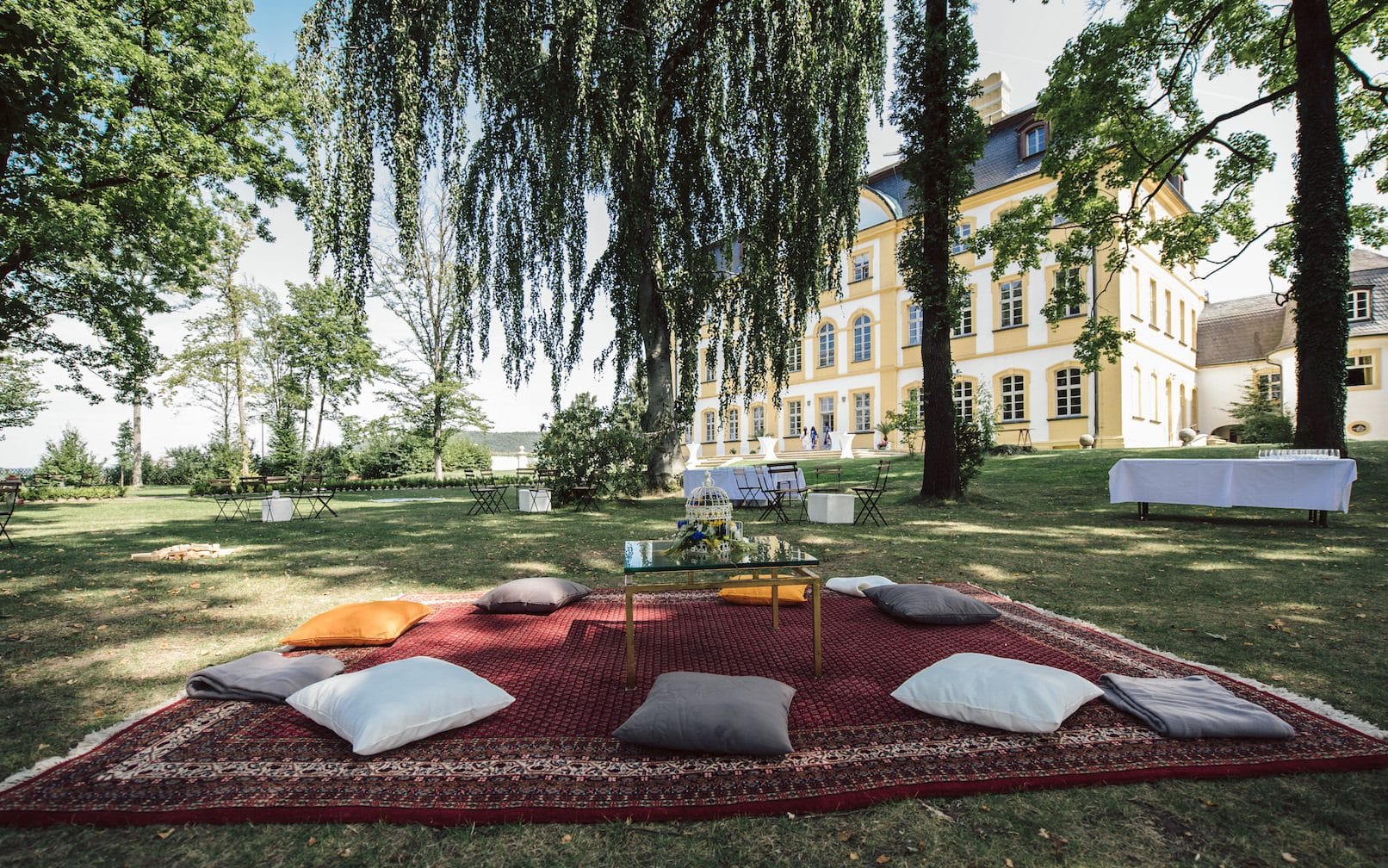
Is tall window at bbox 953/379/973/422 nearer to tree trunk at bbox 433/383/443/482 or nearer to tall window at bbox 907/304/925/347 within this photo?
tall window at bbox 907/304/925/347

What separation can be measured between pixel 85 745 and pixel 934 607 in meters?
4.08

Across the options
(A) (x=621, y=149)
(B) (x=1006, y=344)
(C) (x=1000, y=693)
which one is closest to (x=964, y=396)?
(B) (x=1006, y=344)

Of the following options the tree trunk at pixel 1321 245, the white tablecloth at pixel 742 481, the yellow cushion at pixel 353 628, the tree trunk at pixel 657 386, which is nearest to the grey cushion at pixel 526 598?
the yellow cushion at pixel 353 628

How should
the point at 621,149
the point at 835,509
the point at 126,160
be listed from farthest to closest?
the point at 126,160
the point at 835,509
the point at 621,149

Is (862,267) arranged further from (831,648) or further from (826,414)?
(831,648)

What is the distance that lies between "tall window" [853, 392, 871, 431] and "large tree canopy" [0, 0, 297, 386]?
800 inches

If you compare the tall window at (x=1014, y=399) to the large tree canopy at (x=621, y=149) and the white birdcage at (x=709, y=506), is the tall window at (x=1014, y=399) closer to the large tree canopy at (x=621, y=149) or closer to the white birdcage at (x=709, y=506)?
the large tree canopy at (x=621, y=149)

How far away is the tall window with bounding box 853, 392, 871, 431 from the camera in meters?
24.6

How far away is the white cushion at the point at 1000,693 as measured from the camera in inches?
88.8

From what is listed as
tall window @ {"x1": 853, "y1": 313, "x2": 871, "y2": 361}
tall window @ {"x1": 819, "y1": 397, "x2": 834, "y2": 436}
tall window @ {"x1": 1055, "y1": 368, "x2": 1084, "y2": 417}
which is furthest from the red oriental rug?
tall window @ {"x1": 819, "y1": 397, "x2": 834, "y2": 436}

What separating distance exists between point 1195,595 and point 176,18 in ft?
56.4

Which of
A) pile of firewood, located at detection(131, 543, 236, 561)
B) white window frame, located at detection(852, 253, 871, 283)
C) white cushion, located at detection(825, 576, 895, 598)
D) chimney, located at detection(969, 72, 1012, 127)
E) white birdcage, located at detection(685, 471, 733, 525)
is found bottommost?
pile of firewood, located at detection(131, 543, 236, 561)

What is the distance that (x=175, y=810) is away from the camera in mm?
1819

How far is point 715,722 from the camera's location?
7.02ft
